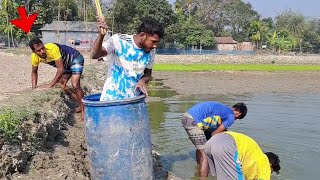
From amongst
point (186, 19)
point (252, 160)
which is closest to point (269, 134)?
point (252, 160)

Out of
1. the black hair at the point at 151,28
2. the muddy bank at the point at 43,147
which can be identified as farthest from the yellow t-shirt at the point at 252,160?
the muddy bank at the point at 43,147

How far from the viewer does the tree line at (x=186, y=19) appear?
44.8m

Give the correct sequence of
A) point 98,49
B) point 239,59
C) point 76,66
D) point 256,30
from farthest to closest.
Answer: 1. point 256,30
2. point 239,59
3. point 76,66
4. point 98,49

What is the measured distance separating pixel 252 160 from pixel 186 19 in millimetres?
50279

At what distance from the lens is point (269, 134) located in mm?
9047

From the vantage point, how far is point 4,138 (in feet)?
12.7

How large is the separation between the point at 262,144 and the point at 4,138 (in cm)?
553

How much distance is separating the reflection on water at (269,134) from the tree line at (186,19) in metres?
20.2

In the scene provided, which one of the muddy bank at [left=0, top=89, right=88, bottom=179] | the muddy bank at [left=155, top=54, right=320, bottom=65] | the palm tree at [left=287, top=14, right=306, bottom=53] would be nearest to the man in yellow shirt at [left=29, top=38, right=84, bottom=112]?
the muddy bank at [left=0, top=89, right=88, bottom=179]

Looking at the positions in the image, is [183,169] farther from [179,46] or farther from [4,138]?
[179,46]

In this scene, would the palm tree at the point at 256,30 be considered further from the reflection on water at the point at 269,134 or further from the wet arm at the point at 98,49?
the wet arm at the point at 98,49

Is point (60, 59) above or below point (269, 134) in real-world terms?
above

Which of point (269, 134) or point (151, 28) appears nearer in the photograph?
point (151, 28)

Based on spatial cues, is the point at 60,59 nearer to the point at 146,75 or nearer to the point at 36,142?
the point at 36,142
